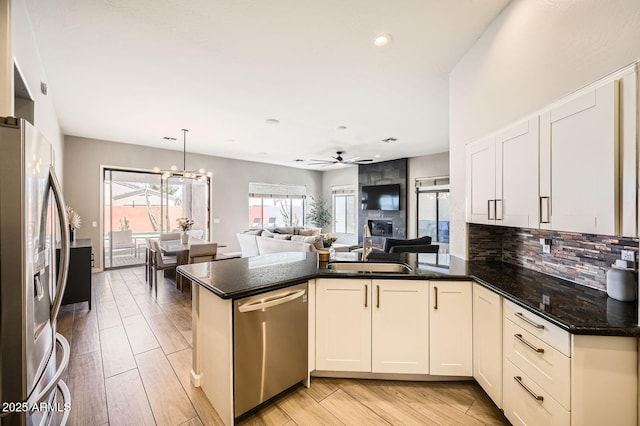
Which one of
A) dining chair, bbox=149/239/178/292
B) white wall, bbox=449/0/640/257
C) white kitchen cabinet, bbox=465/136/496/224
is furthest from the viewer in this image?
dining chair, bbox=149/239/178/292

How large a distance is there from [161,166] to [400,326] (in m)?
7.02

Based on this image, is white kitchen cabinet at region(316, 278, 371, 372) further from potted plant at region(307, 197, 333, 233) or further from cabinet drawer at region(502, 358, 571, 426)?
potted plant at region(307, 197, 333, 233)

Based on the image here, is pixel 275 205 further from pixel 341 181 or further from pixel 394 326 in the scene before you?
pixel 394 326

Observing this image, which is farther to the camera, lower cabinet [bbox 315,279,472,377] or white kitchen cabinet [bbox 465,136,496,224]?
white kitchen cabinet [bbox 465,136,496,224]

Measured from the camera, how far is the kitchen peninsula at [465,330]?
1.25 m

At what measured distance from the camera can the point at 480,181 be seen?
2.43 metres

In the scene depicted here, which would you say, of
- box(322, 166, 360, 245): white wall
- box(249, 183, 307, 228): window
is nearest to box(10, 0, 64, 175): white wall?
box(249, 183, 307, 228): window

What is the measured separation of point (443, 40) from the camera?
2529mm

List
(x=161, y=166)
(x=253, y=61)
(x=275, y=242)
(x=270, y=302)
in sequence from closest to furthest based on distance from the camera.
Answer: (x=270, y=302) < (x=253, y=61) < (x=275, y=242) < (x=161, y=166)

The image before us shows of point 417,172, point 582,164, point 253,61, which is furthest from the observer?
point 417,172

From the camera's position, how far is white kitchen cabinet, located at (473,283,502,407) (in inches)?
72.0

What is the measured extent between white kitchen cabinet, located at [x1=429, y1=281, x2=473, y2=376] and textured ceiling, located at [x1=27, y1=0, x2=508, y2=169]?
217 cm

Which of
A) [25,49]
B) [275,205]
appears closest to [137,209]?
[275,205]

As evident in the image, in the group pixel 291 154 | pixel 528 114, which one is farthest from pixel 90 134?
pixel 528 114
